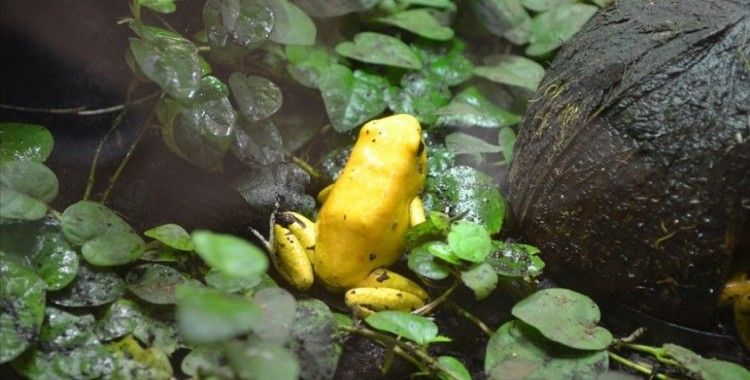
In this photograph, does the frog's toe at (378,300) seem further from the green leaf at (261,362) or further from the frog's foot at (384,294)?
the green leaf at (261,362)

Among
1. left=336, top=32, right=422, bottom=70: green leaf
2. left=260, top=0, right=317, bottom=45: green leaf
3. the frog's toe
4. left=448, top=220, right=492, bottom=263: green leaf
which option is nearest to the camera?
left=448, top=220, right=492, bottom=263: green leaf

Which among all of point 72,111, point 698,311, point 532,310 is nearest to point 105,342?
point 72,111

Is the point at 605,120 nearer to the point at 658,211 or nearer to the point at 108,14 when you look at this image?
the point at 658,211

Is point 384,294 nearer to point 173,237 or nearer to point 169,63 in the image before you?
point 173,237

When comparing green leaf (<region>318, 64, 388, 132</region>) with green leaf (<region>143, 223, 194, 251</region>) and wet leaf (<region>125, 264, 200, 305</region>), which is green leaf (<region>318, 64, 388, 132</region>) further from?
wet leaf (<region>125, 264, 200, 305</region>)

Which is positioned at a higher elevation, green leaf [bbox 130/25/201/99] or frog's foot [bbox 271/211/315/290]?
green leaf [bbox 130/25/201/99]

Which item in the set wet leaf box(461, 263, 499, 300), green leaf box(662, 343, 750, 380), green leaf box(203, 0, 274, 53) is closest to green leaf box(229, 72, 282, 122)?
green leaf box(203, 0, 274, 53)

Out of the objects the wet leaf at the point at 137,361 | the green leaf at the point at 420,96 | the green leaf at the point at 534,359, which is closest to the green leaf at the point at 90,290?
the wet leaf at the point at 137,361

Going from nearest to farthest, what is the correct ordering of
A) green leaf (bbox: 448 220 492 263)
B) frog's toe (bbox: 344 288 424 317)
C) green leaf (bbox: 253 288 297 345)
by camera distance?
1. green leaf (bbox: 253 288 297 345)
2. green leaf (bbox: 448 220 492 263)
3. frog's toe (bbox: 344 288 424 317)
